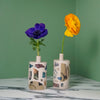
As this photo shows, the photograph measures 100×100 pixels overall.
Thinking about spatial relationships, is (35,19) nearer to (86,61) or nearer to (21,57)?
(21,57)

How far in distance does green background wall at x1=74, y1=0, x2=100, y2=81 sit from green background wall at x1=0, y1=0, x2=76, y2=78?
8cm

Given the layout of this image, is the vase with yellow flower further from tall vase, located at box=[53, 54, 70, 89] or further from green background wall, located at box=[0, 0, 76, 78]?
green background wall, located at box=[0, 0, 76, 78]

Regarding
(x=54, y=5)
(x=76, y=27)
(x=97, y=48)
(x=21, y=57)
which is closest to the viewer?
(x=76, y=27)

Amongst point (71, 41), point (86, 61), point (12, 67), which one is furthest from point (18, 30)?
point (86, 61)

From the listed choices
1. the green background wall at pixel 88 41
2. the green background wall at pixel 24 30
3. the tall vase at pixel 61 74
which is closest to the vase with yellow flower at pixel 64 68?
the tall vase at pixel 61 74

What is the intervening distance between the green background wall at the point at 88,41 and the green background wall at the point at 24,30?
8cm

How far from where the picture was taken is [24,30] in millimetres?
1412

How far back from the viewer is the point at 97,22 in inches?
51.3

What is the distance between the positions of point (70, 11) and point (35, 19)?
1.06ft

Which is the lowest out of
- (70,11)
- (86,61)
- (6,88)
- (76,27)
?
(6,88)

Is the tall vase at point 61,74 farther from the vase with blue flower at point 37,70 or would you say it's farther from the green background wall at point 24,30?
the green background wall at point 24,30

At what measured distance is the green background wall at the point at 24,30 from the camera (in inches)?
53.6

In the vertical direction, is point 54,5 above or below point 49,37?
above

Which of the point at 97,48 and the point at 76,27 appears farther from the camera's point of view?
the point at 97,48
